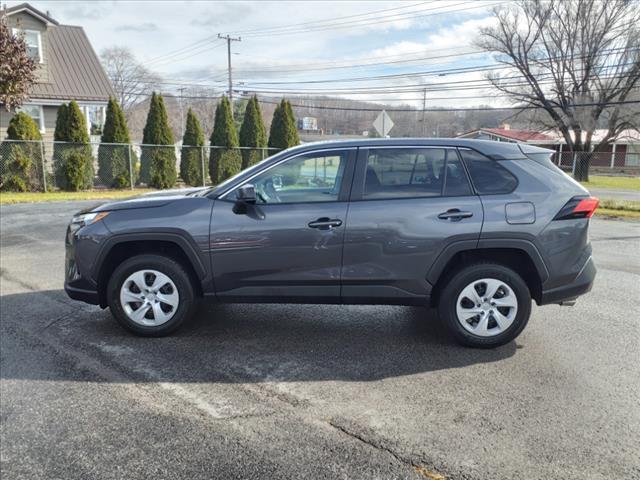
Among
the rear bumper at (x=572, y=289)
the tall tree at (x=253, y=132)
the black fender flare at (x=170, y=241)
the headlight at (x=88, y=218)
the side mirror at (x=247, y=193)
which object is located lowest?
the rear bumper at (x=572, y=289)

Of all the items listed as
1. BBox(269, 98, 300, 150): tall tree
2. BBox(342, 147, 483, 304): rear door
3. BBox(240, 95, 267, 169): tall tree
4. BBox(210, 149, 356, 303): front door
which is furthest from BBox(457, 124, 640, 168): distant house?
BBox(210, 149, 356, 303): front door

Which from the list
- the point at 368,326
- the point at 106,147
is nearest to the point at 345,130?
the point at 106,147

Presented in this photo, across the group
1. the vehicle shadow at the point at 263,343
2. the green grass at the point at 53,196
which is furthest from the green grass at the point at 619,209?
the green grass at the point at 53,196

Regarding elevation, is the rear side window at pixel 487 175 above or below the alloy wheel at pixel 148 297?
above

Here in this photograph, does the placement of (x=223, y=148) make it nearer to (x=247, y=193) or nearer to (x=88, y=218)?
(x=88, y=218)

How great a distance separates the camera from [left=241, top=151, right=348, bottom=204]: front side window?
14.1ft

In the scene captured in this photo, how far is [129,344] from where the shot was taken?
437 centimetres

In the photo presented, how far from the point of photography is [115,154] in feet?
64.2

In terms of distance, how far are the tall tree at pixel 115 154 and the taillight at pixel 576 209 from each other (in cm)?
1843

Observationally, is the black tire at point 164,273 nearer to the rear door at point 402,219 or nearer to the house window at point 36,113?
the rear door at point 402,219

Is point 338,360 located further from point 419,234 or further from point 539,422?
point 539,422

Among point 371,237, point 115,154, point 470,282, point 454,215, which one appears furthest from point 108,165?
point 470,282

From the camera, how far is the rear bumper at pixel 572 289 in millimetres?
4191

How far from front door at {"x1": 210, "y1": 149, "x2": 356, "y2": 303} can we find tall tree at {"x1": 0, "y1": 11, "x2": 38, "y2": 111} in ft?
46.1
